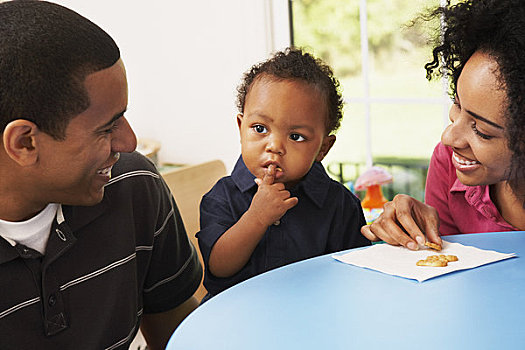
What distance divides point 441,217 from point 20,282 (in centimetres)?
94

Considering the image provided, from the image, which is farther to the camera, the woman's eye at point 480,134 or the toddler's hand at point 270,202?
the toddler's hand at point 270,202

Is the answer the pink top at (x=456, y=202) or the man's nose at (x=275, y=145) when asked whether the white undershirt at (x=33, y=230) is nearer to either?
the man's nose at (x=275, y=145)

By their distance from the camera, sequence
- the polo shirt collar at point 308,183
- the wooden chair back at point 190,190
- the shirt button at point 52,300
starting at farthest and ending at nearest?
the wooden chair back at point 190,190 → the polo shirt collar at point 308,183 → the shirt button at point 52,300

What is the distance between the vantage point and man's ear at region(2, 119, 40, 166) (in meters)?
1.00

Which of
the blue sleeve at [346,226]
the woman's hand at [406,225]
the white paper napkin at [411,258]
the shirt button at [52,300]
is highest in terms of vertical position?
the woman's hand at [406,225]

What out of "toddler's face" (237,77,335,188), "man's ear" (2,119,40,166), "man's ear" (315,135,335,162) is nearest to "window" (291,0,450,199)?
"man's ear" (315,135,335,162)

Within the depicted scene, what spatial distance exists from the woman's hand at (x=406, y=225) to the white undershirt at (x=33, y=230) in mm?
602

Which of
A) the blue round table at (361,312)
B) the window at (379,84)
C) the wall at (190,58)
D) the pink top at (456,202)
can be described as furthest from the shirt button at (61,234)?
the wall at (190,58)

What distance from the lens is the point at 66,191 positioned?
3.60 feet

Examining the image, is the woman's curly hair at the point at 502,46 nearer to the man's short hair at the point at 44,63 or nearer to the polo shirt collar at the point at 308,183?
the polo shirt collar at the point at 308,183

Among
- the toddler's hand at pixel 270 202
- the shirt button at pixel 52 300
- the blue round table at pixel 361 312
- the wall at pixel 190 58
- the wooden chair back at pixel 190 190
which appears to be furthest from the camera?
the wall at pixel 190 58

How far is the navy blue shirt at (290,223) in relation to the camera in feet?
4.78

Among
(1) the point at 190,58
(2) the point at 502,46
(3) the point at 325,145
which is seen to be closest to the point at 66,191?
(3) the point at 325,145

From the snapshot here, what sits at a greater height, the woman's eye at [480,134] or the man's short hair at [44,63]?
the man's short hair at [44,63]
